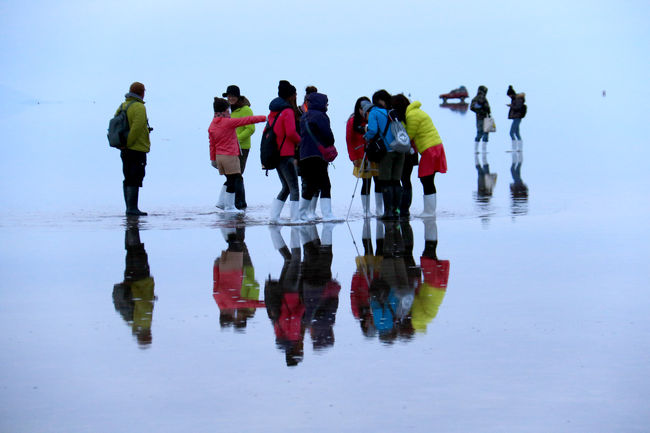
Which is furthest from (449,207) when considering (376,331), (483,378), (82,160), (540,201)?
(82,160)

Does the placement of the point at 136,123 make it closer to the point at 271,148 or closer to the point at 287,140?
the point at 271,148

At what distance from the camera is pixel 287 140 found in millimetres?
14617

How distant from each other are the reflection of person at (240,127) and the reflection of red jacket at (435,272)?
6.43 metres

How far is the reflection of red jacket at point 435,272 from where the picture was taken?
31.3 ft

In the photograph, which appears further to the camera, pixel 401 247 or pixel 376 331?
pixel 401 247

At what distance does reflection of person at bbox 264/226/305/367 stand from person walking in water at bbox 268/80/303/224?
9.72ft

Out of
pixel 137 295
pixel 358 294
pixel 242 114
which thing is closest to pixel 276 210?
pixel 242 114

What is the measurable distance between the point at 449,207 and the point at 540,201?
1549mm

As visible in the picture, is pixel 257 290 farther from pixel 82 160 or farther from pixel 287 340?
pixel 82 160

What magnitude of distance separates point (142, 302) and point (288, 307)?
123 cm

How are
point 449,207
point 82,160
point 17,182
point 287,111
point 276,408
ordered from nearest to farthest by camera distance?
point 276,408 < point 287,111 < point 449,207 < point 17,182 < point 82,160

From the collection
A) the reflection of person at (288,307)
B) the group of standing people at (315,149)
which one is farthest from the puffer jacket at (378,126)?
the reflection of person at (288,307)

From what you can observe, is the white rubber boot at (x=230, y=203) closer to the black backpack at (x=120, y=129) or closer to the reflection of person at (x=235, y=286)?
the black backpack at (x=120, y=129)

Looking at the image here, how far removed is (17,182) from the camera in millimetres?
22922
